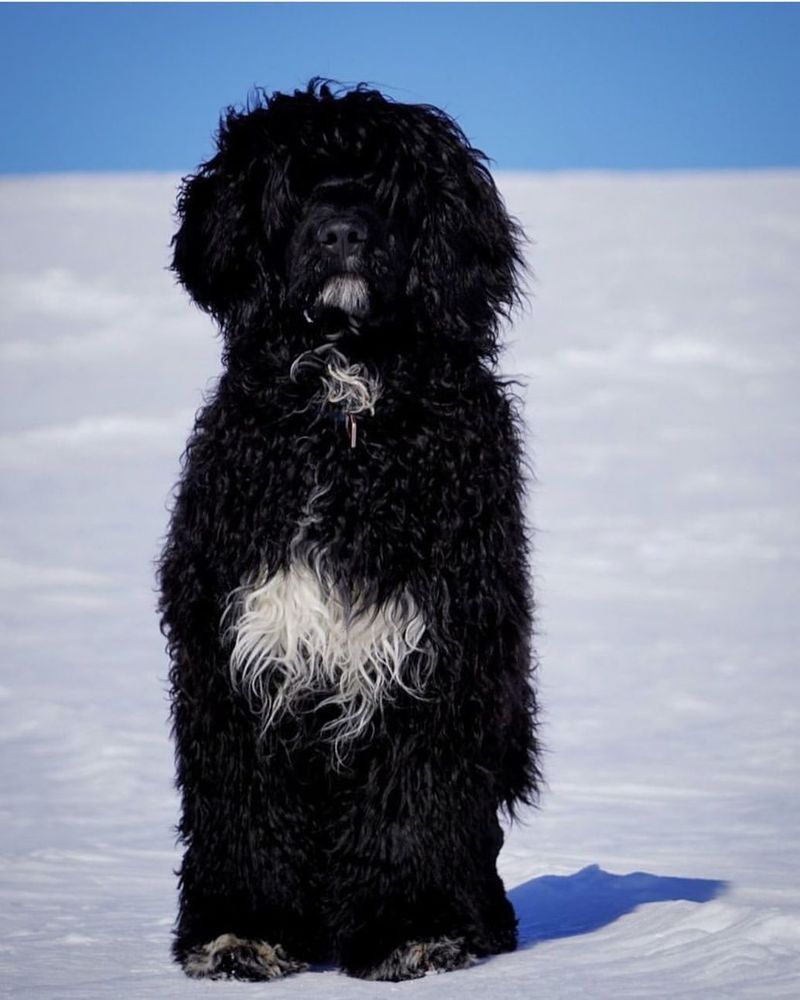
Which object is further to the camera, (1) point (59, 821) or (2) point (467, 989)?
(1) point (59, 821)

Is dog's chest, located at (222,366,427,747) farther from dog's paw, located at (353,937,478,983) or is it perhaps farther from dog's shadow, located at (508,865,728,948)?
dog's shadow, located at (508,865,728,948)

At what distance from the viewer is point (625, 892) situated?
231 inches

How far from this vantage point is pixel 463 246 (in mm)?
4930

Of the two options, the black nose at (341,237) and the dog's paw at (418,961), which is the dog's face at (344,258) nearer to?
the black nose at (341,237)

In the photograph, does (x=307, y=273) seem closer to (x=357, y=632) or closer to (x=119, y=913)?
(x=357, y=632)

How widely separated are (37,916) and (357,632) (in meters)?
1.81

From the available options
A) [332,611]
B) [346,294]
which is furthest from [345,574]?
[346,294]

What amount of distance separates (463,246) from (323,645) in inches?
48.2

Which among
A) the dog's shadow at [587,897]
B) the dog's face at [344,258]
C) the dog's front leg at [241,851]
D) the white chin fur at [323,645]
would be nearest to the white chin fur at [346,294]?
the dog's face at [344,258]

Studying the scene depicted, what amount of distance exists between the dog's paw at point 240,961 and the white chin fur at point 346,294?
1735 millimetres

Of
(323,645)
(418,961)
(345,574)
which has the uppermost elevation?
(345,574)

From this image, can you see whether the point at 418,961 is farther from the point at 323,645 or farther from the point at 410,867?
the point at 323,645

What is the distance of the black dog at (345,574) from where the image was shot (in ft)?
15.1

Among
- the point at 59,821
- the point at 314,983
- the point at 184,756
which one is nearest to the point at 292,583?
the point at 184,756
